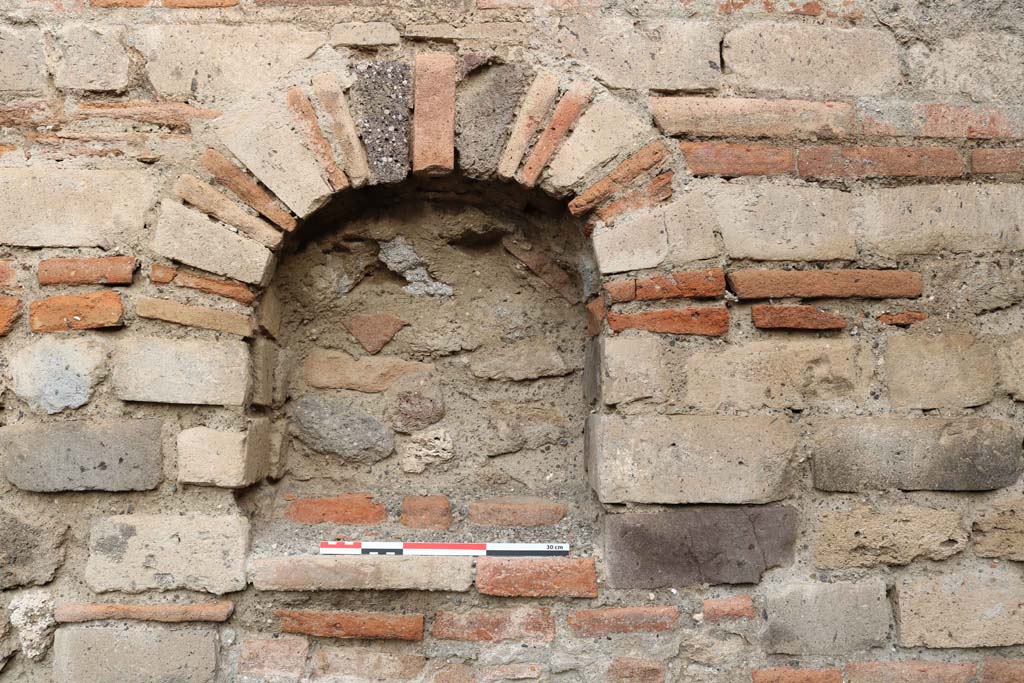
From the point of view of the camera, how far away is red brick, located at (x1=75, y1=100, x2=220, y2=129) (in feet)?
6.82

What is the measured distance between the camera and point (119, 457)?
2.01 m

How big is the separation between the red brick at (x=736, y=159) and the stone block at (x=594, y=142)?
151 mm

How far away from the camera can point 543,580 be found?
204 cm

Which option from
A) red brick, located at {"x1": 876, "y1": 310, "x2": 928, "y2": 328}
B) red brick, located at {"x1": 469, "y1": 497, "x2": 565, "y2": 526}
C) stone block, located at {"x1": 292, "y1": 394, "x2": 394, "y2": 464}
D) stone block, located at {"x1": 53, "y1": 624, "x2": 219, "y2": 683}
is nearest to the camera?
stone block, located at {"x1": 53, "y1": 624, "x2": 219, "y2": 683}

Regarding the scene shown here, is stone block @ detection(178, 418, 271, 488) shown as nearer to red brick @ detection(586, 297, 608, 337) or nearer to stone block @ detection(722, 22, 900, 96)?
red brick @ detection(586, 297, 608, 337)

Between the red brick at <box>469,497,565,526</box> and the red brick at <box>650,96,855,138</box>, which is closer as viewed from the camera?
the red brick at <box>650,96,855,138</box>

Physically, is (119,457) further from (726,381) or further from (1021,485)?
(1021,485)

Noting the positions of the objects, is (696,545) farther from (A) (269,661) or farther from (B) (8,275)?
(B) (8,275)

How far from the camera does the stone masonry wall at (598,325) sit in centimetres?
202

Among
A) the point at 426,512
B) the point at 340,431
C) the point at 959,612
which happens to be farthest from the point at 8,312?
the point at 959,612

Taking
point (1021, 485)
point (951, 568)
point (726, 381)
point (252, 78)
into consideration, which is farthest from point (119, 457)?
point (1021, 485)

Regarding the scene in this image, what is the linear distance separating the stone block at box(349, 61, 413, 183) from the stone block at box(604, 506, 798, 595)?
3.74 feet

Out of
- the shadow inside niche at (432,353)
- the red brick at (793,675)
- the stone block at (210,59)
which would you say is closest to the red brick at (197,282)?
the shadow inside niche at (432,353)

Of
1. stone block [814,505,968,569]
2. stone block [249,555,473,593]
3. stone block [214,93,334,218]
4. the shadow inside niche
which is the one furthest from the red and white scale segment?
stone block [214,93,334,218]
